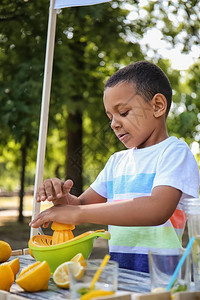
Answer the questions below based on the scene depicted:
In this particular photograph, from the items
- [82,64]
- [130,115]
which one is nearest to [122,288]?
[130,115]

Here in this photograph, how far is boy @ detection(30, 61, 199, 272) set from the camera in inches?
49.2

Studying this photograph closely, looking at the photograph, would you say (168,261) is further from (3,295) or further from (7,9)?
(7,9)

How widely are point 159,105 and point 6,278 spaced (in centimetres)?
81

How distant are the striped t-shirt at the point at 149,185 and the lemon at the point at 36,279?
1.45 feet

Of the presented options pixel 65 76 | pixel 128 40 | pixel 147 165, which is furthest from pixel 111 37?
pixel 147 165

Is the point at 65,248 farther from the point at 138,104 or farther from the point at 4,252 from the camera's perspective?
the point at 138,104

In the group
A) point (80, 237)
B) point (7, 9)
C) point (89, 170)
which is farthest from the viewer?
point (7, 9)

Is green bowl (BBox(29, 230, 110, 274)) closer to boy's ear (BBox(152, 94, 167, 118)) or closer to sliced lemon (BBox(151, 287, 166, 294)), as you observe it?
sliced lemon (BBox(151, 287, 166, 294))

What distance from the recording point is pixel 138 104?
59.5 inches

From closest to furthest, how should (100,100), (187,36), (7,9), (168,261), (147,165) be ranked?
(168,261) < (147,165) < (7,9) < (187,36) < (100,100)

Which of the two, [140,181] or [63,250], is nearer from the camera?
[63,250]

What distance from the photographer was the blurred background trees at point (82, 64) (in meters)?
4.78

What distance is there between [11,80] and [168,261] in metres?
4.46

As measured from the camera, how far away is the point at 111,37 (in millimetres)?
5422
